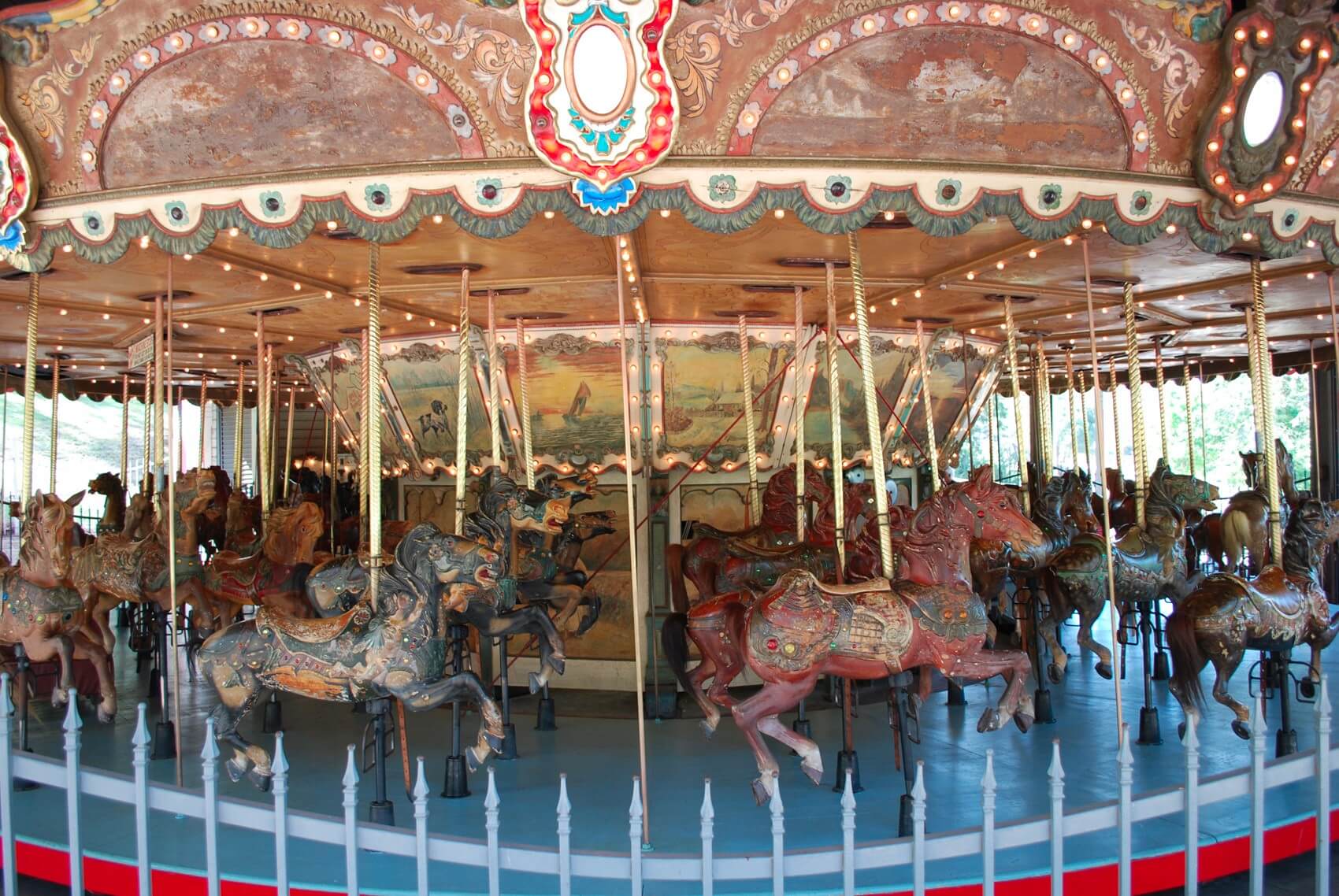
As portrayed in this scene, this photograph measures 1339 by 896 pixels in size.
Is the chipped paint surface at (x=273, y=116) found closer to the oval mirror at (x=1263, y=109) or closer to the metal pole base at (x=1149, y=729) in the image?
the oval mirror at (x=1263, y=109)

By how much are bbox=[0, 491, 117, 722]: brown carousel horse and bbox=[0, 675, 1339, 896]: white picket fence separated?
2948 mm

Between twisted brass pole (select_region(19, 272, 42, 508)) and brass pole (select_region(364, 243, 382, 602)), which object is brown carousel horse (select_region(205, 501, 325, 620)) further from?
brass pole (select_region(364, 243, 382, 602))

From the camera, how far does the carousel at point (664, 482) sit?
407 cm

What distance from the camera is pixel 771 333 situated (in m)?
9.19

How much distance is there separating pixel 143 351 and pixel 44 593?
4726 mm

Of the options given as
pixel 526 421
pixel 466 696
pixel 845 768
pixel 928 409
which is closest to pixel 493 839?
pixel 466 696

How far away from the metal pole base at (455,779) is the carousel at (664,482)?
4 centimetres

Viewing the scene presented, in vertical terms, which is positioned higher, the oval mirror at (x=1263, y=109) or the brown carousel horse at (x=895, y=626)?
the oval mirror at (x=1263, y=109)

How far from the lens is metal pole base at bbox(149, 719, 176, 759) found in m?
6.59

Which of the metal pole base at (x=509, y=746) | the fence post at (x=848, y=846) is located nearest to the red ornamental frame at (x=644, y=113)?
the fence post at (x=848, y=846)

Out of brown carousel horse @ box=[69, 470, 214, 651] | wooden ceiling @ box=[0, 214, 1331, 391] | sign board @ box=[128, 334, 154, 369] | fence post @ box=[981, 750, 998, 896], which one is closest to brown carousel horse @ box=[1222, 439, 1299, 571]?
wooden ceiling @ box=[0, 214, 1331, 391]

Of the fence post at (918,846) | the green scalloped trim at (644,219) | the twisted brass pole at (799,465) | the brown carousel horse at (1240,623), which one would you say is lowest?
the fence post at (918,846)

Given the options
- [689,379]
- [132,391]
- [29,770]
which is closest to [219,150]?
[29,770]

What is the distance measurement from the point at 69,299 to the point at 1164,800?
7661mm
